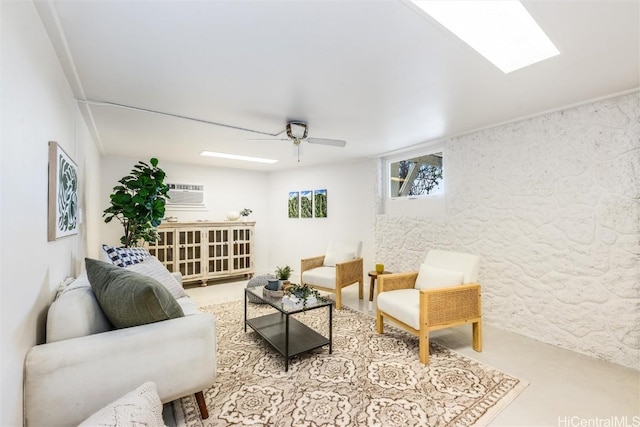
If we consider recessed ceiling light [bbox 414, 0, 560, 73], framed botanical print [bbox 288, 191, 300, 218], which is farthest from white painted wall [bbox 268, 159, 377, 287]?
recessed ceiling light [bbox 414, 0, 560, 73]

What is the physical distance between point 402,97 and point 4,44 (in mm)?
2251

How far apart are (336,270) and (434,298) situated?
143 cm

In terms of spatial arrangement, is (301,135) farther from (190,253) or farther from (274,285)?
(190,253)

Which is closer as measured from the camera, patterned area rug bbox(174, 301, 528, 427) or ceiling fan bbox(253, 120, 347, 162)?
patterned area rug bbox(174, 301, 528, 427)

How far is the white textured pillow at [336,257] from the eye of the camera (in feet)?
13.2

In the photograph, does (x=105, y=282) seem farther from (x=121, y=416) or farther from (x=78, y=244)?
(x=78, y=244)

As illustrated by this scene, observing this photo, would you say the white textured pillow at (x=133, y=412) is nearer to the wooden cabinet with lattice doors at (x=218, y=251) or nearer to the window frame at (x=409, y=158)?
the window frame at (x=409, y=158)

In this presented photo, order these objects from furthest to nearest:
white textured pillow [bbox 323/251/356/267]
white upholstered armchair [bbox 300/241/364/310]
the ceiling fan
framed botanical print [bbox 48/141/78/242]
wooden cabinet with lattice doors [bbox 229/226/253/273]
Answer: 1. wooden cabinet with lattice doors [bbox 229/226/253/273]
2. white textured pillow [bbox 323/251/356/267]
3. white upholstered armchair [bbox 300/241/364/310]
4. the ceiling fan
5. framed botanical print [bbox 48/141/78/242]

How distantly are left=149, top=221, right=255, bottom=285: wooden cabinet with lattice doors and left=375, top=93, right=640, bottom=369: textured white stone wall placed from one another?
361cm

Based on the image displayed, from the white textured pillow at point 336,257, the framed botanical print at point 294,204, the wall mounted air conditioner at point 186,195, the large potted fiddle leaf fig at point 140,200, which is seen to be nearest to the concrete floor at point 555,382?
the white textured pillow at point 336,257

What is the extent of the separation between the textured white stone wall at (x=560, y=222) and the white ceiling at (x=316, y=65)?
0.26 m

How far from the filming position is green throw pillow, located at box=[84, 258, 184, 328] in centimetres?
141

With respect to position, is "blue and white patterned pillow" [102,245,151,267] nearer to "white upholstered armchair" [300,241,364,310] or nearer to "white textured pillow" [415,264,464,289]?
"white upholstered armchair" [300,241,364,310]

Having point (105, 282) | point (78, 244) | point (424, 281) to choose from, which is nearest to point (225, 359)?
point (105, 282)
